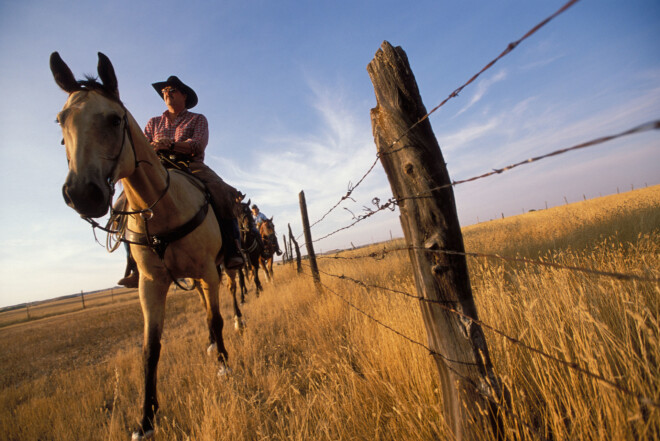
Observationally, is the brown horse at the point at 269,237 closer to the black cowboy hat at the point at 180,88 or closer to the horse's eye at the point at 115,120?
the black cowboy hat at the point at 180,88

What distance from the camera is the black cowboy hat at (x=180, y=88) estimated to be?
4090 millimetres

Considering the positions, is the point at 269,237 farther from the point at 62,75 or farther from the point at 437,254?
the point at 437,254

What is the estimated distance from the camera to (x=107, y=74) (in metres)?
2.10

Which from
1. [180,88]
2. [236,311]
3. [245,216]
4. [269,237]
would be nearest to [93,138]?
[180,88]

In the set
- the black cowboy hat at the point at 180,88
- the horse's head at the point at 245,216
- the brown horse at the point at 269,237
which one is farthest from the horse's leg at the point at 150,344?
the brown horse at the point at 269,237

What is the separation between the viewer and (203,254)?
298 cm

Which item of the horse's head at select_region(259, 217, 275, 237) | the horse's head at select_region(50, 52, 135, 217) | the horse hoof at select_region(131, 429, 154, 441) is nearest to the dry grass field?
the horse hoof at select_region(131, 429, 154, 441)

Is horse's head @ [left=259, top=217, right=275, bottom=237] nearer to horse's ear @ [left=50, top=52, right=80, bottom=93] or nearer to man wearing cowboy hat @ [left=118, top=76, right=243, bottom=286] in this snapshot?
man wearing cowboy hat @ [left=118, top=76, right=243, bottom=286]

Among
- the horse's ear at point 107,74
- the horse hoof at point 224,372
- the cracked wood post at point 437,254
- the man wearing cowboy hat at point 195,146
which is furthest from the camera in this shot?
the man wearing cowboy hat at point 195,146

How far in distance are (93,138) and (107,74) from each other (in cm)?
80

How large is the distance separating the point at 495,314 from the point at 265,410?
2196mm

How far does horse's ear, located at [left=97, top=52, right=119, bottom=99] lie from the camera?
6.79 feet

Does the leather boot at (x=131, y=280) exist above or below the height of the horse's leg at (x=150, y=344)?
above

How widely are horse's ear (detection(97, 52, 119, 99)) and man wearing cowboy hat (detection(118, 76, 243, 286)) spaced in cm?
124
